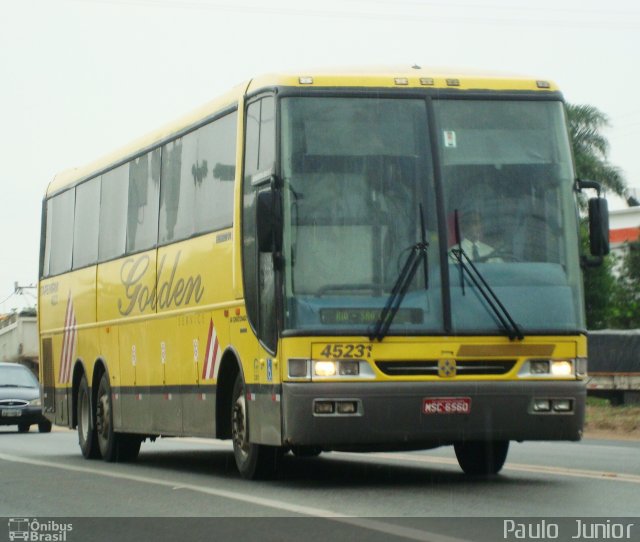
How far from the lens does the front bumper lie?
1322cm

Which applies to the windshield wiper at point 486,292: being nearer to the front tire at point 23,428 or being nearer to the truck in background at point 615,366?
the truck in background at point 615,366

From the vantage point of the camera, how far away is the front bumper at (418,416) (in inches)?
520

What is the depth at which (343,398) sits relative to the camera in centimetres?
1323

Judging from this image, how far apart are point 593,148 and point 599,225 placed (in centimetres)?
5027

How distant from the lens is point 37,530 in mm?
10883

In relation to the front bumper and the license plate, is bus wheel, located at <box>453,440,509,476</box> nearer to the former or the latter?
the front bumper

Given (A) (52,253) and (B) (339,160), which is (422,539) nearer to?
(B) (339,160)

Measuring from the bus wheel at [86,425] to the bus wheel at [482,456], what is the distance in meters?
6.43

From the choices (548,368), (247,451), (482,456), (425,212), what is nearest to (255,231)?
(425,212)

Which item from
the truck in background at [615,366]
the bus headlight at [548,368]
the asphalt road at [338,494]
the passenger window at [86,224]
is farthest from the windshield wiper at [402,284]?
the truck in background at [615,366]

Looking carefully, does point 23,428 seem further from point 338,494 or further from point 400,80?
point 338,494

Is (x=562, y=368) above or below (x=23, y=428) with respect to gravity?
below

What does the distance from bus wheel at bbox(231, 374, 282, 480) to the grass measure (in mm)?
11756

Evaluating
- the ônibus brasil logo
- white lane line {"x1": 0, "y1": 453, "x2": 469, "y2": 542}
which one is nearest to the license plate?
white lane line {"x1": 0, "y1": 453, "x2": 469, "y2": 542}
